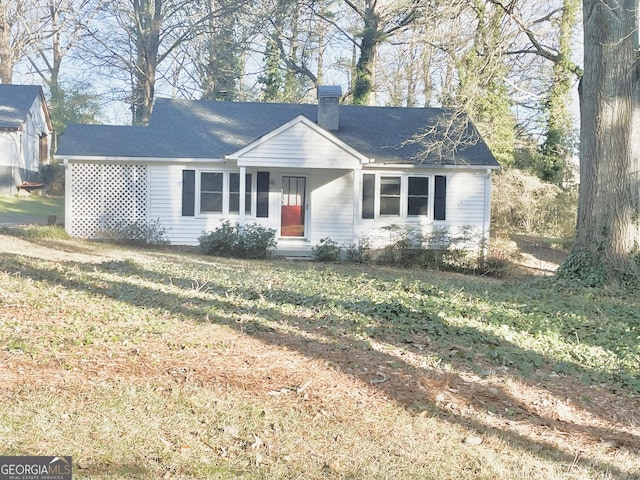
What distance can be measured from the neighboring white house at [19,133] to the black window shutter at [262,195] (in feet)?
55.5

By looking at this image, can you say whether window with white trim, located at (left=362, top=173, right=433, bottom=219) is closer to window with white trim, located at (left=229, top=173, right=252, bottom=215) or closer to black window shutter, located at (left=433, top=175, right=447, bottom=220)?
black window shutter, located at (left=433, top=175, right=447, bottom=220)

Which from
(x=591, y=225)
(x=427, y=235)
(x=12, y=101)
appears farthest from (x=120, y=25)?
(x=591, y=225)

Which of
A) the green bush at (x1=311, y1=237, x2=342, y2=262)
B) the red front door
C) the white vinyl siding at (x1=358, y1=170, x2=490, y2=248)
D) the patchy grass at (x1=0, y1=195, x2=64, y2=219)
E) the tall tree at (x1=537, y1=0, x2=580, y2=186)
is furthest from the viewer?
the patchy grass at (x1=0, y1=195, x2=64, y2=219)

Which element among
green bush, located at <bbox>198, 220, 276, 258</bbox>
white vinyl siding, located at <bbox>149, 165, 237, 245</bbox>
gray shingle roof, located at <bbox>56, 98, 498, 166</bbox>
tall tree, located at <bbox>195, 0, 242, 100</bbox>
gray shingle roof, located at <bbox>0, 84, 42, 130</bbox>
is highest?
tall tree, located at <bbox>195, 0, 242, 100</bbox>

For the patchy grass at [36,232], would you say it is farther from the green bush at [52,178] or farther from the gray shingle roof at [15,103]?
the green bush at [52,178]

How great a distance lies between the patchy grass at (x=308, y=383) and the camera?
408cm

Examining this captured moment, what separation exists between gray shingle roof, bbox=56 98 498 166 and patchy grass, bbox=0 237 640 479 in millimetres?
11007

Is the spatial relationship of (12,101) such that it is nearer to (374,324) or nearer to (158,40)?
(158,40)

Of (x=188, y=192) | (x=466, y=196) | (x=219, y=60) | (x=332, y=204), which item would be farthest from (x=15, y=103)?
(x=466, y=196)

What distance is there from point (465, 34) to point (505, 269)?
5854 mm

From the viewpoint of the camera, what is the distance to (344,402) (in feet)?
16.3

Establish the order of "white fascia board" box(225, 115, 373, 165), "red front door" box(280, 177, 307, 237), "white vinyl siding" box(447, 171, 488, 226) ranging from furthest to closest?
"red front door" box(280, 177, 307, 237)
"white vinyl siding" box(447, 171, 488, 226)
"white fascia board" box(225, 115, 373, 165)

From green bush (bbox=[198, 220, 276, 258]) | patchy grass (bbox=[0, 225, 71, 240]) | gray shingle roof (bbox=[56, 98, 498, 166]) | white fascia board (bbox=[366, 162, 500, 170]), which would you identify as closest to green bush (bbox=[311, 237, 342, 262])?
green bush (bbox=[198, 220, 276, 258])

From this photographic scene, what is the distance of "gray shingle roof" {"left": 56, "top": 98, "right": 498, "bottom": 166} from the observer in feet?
63.0
